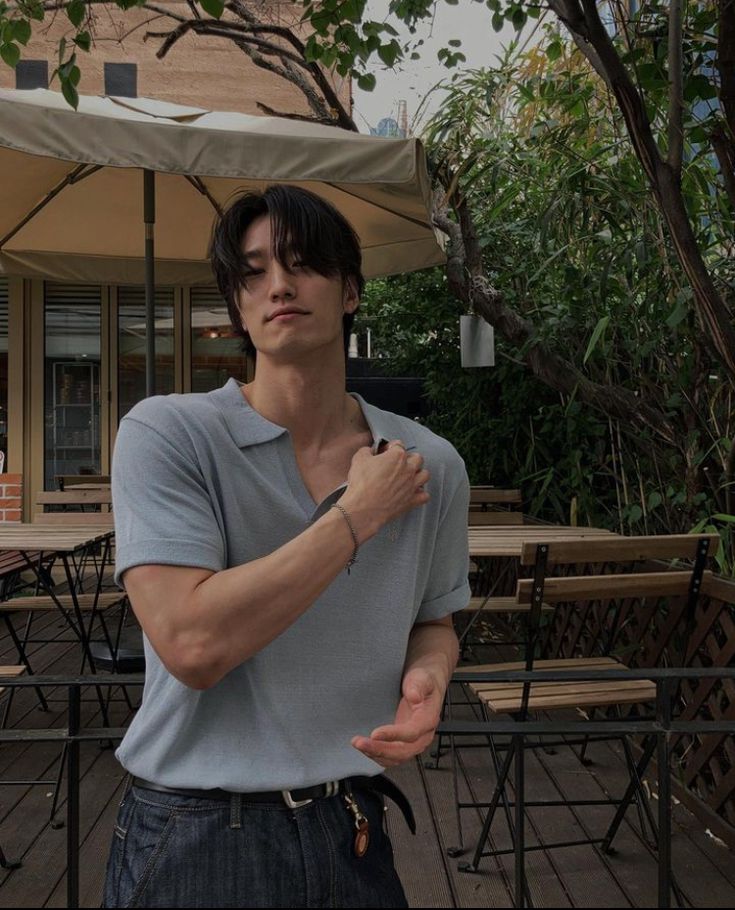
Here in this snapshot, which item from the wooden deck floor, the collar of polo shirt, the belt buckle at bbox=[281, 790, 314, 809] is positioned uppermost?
the collar of polo shirt

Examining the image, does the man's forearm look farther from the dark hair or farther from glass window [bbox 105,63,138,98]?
glass window [bbox 105,63,138,98]

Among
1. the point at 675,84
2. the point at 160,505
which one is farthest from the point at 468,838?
the point at 675,84

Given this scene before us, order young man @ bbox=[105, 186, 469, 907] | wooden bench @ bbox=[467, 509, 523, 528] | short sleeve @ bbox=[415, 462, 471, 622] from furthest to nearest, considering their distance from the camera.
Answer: wooden bench @ bbox=[467, 509, 523, 528] → short sleeve @ bbox=[415, 462, 471, 622] → young man @ bbox=[105, 186, 469, 907]

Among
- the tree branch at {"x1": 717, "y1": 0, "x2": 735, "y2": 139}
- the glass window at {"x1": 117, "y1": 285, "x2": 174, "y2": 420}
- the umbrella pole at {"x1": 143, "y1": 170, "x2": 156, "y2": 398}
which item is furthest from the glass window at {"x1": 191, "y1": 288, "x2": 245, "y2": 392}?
the tree branch at {"x1": 717, "y1": 0, "x2": 735, "y2": 139}

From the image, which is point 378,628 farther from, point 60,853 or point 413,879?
point 60,853

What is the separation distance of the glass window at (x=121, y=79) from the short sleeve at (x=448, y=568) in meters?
7.53

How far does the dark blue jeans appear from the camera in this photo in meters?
0.91

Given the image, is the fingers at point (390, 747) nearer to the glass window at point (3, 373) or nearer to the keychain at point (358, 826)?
the keychain at point (358, 826)

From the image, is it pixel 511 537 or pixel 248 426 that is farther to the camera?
pixel 511 537

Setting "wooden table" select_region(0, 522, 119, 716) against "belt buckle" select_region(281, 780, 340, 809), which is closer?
"belt buckle" select_region(281, 780, 340, 809)

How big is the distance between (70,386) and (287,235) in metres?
6.80

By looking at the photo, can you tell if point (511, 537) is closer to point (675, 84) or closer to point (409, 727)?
point (675, 84)

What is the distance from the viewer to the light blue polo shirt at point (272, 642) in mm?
910

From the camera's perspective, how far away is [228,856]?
0.92m
